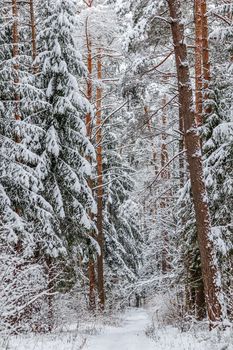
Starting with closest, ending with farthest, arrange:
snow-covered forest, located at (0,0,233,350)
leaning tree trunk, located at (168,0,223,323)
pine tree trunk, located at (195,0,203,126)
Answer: leaning tree trunk, located at (168,0,223,323), snow-covered forest, located at (0,0,233,350), pine tree trunk, located at (195,0,203,126)

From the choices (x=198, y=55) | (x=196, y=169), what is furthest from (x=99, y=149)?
(x=196, y=169)

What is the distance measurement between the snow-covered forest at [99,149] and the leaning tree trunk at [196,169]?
21 millimetres

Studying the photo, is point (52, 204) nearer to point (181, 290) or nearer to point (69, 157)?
point (69, 157)

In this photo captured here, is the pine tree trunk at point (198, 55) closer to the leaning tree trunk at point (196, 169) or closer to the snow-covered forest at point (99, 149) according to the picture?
the snow-covered forest at point (99, 149)

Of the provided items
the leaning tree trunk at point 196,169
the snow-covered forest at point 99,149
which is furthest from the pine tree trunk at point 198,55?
the leaning tree trunk at point 196,169

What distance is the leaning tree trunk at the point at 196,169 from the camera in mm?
8945

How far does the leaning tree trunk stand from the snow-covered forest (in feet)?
0.07

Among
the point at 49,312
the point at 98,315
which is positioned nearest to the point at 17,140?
the point at 49,312

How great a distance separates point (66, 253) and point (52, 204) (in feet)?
6.24

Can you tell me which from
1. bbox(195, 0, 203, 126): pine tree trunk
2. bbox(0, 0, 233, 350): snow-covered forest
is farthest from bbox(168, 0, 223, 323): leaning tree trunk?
bbox(195, 0, 203, 126): pine tree trunk

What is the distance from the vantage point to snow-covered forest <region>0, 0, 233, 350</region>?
30.4 ft

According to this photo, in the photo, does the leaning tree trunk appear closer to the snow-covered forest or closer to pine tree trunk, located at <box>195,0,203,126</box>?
the snow-covered forest

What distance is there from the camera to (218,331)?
26.0 feet

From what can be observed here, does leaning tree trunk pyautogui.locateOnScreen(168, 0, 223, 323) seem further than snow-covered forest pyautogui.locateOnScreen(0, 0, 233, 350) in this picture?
No
